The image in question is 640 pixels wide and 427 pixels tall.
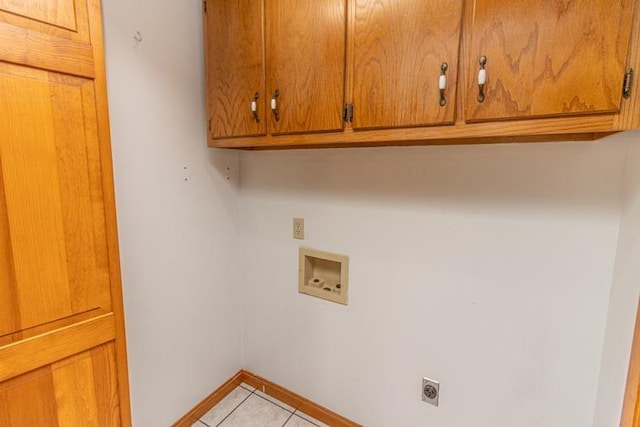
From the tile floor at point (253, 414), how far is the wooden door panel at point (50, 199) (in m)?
1.07

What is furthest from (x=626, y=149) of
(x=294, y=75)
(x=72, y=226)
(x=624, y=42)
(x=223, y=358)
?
(x=223, y=358)

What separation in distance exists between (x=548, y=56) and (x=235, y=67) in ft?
3.70

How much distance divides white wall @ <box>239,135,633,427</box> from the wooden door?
33.2 inches

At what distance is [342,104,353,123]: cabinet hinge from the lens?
1.09 metres

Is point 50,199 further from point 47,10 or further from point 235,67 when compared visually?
point 235,67

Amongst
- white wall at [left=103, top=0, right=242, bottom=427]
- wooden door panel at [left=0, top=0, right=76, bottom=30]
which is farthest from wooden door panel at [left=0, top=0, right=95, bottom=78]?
white wall at [left=103, top=0, right=242, bottom=427]

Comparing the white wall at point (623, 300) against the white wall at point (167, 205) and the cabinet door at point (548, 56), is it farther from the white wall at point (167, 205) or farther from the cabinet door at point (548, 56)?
the white wall at point (167, 205)

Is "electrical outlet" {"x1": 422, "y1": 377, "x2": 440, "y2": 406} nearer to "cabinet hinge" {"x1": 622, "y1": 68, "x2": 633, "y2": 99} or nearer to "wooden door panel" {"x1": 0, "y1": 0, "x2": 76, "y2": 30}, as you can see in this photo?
"cabinet hinge" {"x1": 622, "y1": 68, "x2": 633, "y2": 99}

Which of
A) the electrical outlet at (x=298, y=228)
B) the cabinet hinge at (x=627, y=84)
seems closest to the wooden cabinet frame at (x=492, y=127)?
the cabinet hinge at (x=627, y=84)

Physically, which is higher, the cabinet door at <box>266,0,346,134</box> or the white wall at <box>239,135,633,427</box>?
the cabinet door at <box>266,0,346,134</box>

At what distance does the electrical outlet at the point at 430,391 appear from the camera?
1.35 metres

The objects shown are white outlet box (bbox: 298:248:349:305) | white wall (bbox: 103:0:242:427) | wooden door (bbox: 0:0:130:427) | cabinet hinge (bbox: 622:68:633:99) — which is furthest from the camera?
white outlet box (bbox: 298:248:349:305)

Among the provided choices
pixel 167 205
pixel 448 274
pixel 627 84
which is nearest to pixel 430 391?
pixel 448 274

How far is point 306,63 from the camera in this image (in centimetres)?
116
